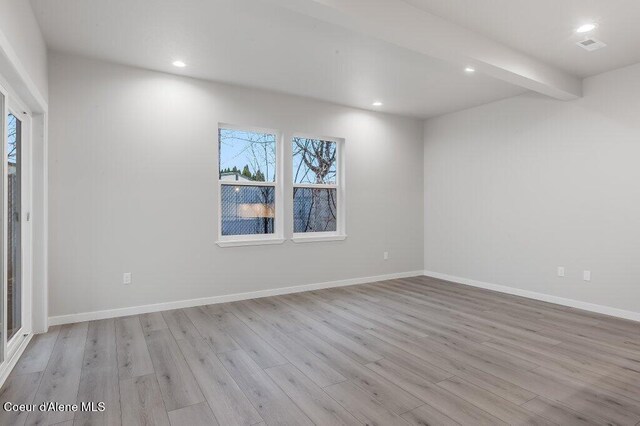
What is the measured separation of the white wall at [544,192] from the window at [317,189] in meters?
1.79

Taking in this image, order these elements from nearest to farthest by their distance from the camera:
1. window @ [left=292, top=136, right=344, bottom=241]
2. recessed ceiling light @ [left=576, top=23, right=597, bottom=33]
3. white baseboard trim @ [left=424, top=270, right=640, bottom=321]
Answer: recessed ceiling light @ [left=576, top=23, right=597, bottom=33] → white baseboard trim @ [left=424, top=270, right=640, bottom=321] → window @ [left=292, top=136, right=344, bottom=241]

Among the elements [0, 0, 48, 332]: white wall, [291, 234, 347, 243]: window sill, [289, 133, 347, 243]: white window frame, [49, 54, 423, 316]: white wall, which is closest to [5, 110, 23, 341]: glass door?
[0, 0, 48, 332]: white wall

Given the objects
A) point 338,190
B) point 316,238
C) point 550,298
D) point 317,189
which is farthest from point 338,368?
point 550,298

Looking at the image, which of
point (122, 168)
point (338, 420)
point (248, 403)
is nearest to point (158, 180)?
point (122, 168)

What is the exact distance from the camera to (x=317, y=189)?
5.34 meters

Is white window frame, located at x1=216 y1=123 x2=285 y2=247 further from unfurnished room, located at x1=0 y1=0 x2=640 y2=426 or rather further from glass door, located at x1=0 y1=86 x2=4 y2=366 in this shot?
glass door, located at x1=0 y1=86 x2=4 y2=366

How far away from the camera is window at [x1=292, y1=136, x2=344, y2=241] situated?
202 inches

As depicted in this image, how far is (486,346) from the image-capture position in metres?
3.03

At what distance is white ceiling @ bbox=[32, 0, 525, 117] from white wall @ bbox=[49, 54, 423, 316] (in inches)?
10.4

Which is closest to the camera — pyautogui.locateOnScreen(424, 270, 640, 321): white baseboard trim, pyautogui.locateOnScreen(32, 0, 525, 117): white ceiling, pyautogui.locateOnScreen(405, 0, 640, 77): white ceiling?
pyautogui.locateOnScreen(405, 0, 640, 77): white ceiling

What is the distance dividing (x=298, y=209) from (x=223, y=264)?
136cm

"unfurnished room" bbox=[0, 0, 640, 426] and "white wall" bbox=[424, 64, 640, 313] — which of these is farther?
"white wall" bbox=[424, 64, 640, 313]

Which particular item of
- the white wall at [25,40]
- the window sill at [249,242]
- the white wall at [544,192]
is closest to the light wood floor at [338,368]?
the white wall at [544,192]

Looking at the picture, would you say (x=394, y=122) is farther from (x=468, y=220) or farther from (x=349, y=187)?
(x=468, y=220)
